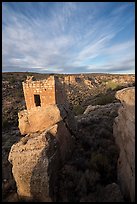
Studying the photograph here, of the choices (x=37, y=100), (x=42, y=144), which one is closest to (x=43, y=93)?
(x=37, y=100)

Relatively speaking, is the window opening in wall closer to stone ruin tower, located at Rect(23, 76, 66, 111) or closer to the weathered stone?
stone ruin tower, located at Rect(23, 76, 66, 111)

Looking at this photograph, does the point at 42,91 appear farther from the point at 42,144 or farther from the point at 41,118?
the point at 42,144

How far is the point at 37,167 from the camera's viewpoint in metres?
5.86

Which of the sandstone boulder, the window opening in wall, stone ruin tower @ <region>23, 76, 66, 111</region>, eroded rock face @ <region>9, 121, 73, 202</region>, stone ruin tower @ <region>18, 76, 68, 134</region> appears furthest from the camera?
the window opening in wall

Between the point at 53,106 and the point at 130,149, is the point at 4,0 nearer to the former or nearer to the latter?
the point at 53,106

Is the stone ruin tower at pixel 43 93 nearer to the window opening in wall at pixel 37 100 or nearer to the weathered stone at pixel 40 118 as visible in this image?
the window opening in wall at pixel 37 100

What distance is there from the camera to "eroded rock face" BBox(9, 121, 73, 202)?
5.72 metres

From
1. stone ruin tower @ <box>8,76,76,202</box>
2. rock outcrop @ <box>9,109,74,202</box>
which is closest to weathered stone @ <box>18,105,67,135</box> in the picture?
stone ruin tower @ <box>8,76,76,202</box>

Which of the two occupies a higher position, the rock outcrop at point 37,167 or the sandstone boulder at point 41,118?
the sandstone boulder at point 41,118

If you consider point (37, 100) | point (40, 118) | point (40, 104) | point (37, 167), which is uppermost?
point (37, 100)

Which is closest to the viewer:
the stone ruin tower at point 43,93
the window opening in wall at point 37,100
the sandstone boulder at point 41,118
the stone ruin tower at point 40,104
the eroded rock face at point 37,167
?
the eroded rock face at point 37,167

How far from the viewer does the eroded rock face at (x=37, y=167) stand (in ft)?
18.8

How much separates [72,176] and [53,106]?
10.2 ft

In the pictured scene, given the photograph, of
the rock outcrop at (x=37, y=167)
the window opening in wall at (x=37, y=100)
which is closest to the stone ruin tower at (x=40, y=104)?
the window opening in wall at (x=37, y=100)
